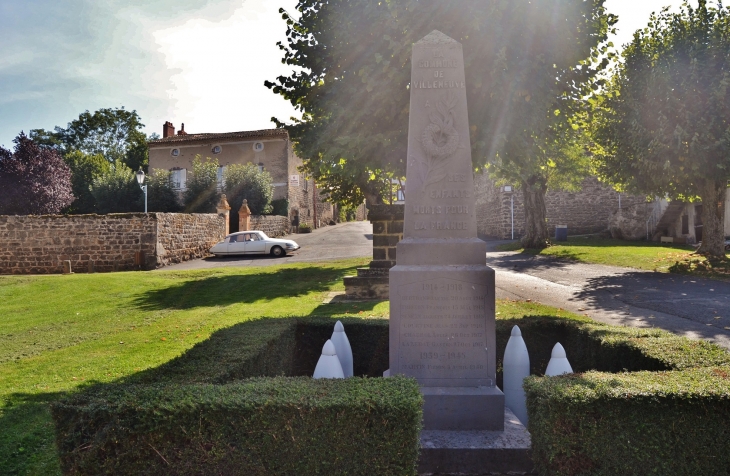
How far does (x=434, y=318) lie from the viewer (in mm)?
4332

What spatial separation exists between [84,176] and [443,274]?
44051mm

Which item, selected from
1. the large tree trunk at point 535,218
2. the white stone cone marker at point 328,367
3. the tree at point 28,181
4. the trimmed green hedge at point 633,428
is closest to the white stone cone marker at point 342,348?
the white stone cone marker at point 328,367

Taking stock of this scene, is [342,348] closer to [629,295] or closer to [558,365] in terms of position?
[558,365]

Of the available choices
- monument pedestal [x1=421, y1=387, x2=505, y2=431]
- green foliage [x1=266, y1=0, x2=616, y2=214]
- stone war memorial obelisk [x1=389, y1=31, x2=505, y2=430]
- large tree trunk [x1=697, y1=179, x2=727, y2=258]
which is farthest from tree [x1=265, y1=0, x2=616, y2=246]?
monument pedestal [x1=421, y1=387, x2=505, y2=431]

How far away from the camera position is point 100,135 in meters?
55.3

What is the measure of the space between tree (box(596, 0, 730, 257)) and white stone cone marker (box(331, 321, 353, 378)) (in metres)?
12.6

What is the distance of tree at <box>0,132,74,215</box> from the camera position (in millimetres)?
30500

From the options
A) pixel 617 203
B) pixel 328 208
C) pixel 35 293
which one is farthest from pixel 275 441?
pixel 328 208

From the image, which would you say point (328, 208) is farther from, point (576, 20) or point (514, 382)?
point (514, 382)

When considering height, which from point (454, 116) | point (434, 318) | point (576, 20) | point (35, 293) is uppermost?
point (576, 20)

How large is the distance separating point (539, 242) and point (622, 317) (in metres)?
13.9

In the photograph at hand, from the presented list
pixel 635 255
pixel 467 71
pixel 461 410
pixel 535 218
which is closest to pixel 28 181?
pixel 535 218

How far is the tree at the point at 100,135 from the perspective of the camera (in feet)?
178

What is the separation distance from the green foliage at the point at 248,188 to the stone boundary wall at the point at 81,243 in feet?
35.6
